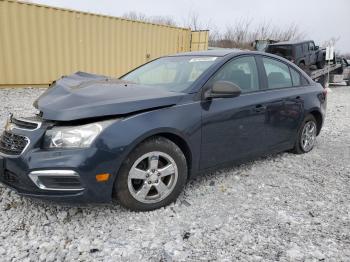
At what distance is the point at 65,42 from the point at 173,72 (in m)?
7.52

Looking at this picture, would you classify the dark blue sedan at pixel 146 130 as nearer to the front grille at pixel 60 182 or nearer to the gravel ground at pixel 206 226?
the front grille at pixel 60 182

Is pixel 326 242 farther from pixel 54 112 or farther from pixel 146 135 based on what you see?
pixel 54 112

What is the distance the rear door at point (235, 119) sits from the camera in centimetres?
336

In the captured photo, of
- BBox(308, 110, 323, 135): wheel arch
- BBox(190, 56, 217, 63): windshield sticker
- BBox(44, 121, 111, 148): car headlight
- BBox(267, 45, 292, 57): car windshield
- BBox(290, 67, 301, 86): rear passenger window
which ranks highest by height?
BBox(267, 45, 292, 57): car windshield

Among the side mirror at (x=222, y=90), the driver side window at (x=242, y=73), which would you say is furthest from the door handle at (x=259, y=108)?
the side mirror at (x=222, y=90)

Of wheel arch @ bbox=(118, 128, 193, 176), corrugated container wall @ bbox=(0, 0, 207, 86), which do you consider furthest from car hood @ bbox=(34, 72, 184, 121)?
corrugated container wall @ bbox=(0, 0, 207, 86)

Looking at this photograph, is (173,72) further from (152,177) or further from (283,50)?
(283,50)

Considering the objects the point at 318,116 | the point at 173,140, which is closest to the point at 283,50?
the point at 318,116

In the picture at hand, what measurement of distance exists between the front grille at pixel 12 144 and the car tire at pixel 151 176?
0.82 meters

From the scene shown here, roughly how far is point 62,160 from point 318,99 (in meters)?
3.91

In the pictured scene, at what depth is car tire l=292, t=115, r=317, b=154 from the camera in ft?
15.7

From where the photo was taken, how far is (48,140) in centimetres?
265

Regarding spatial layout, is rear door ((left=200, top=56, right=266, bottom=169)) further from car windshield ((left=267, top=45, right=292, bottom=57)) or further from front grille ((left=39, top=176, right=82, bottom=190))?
car windshield ((left=267, top=45, right=292, bottom=57))

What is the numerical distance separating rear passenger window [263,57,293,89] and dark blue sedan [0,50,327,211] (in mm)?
25
